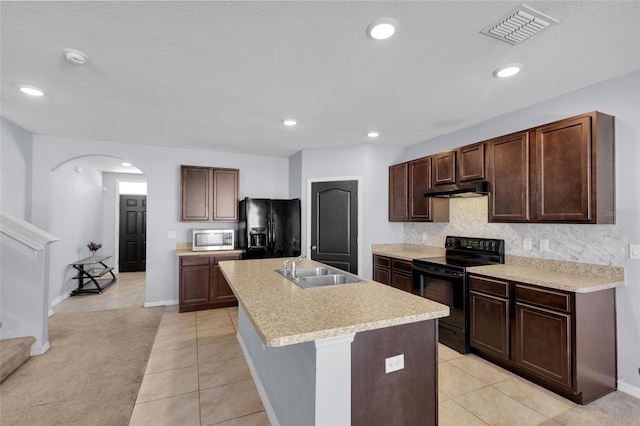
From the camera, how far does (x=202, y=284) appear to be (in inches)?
179

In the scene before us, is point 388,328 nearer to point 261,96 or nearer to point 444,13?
point 444,13

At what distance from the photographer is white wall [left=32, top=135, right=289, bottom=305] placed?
13.9 feet

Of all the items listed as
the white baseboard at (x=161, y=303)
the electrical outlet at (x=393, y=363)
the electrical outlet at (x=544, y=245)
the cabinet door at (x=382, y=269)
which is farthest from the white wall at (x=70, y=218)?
the electrical outlet at (x=544, y=245)

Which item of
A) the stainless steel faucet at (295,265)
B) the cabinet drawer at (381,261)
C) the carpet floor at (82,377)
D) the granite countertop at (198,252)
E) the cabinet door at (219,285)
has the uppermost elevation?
the stainless steel faucet at (295,265)

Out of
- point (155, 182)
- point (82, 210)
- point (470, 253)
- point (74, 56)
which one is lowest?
point (470, 253)

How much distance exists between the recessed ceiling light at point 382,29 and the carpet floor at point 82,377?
3.07 m

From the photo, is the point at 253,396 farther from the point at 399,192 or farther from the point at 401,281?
the point at 399,192

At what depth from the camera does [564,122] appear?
248 centimetres

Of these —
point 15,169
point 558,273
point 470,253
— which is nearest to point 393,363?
point 558,273

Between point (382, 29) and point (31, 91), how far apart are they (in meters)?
3.15

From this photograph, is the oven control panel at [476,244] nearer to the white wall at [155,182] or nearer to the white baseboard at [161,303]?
the white wall at [155,182]

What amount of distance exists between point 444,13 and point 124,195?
323 inches

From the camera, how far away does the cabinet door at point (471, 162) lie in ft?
10.6

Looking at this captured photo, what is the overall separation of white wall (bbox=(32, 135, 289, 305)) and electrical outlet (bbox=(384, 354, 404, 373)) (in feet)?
13.7
